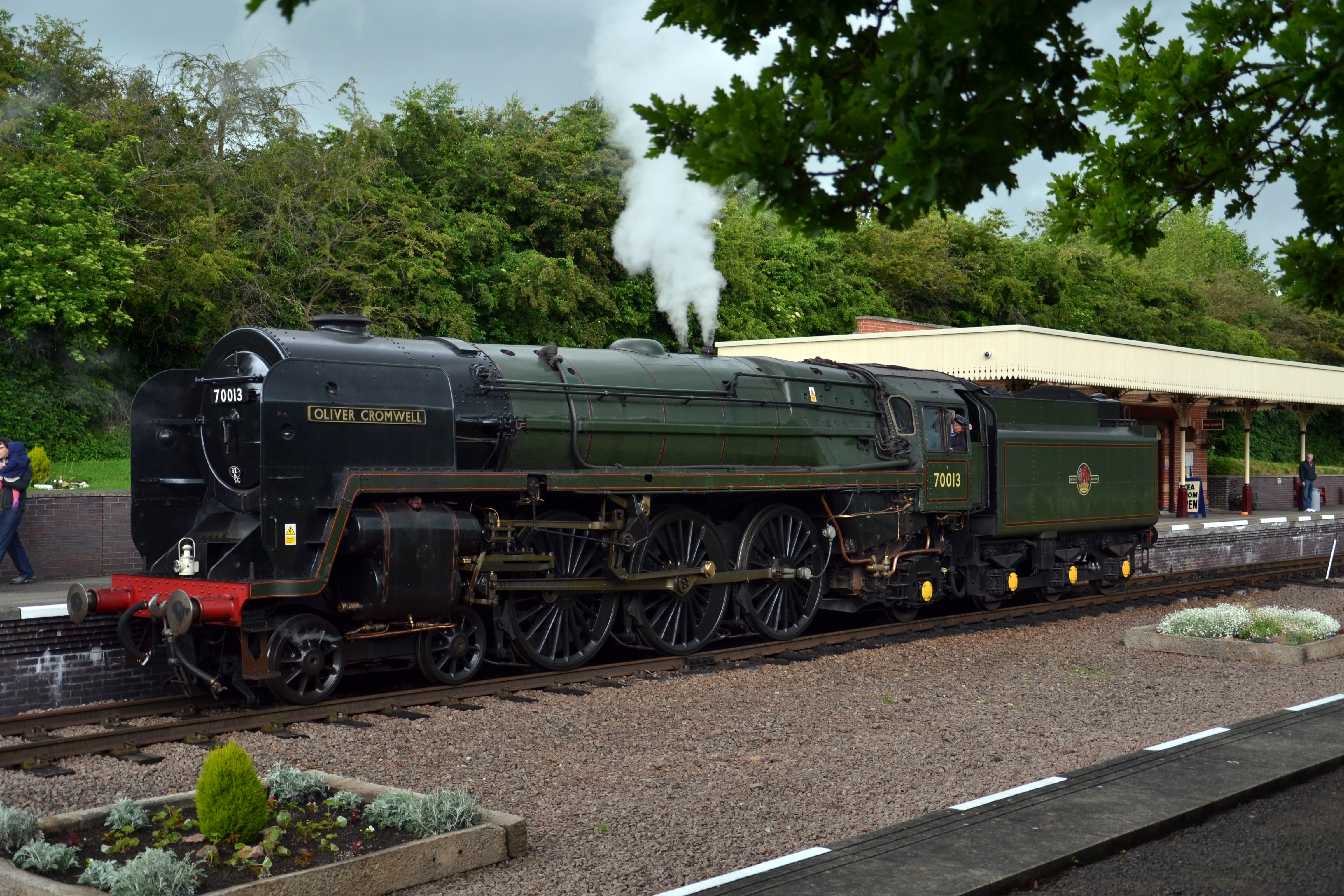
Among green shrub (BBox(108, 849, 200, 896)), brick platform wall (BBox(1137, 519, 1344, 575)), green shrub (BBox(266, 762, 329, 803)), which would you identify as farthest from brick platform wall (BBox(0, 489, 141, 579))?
brick platform wall (BBox(1137, 519, 1344, 575))

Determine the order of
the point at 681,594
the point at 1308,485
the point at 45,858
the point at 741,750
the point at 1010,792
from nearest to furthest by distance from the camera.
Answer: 1. the point at 45,858
2. the point at 1010,792
3. the point at 741,750
4. the point at 681,594
5. the point at 1308,485

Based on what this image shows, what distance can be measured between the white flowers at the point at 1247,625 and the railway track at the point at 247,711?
10.5 feet

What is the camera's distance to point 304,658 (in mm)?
8625

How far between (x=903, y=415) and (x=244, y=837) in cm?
1023

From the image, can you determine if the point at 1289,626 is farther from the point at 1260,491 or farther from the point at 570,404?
the point at 1260,491

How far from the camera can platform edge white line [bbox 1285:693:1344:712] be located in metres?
8.69

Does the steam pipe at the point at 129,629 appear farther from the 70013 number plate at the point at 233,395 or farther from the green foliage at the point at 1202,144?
the green foliage at the point at 1202,144

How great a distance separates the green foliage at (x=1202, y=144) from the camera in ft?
19.5

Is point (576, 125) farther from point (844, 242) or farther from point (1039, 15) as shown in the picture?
point (1039, 15)

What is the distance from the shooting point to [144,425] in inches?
378

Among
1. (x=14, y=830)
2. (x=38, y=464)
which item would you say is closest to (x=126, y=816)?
(x=14, y=830)

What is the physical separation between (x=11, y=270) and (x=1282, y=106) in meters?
19.0

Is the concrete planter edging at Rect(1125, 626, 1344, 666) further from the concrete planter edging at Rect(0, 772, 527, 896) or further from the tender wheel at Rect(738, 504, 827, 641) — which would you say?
the concrete planter edging at Rect(0, 772, 527, 896)

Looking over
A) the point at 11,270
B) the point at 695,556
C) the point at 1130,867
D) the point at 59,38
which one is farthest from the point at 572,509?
the point at 59,38
